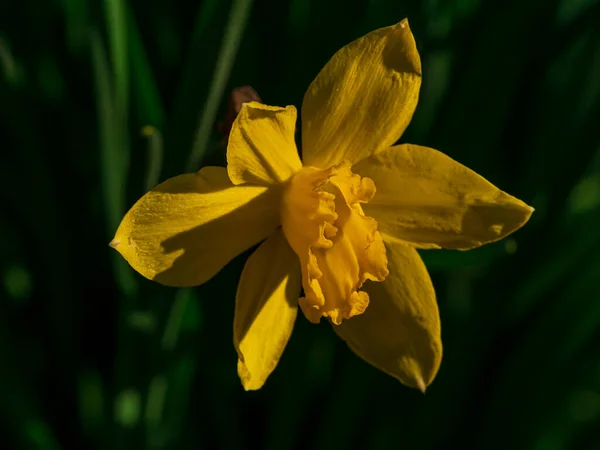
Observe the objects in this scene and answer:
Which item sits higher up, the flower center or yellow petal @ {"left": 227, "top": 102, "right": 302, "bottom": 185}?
Answer: yellow petal @ {"left": 227, "top": 102, "right": 302, "bottom": 185}

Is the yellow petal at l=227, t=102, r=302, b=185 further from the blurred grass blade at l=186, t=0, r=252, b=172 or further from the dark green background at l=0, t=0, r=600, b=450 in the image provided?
the dark green background at l=0, t=0, r=600, b=450

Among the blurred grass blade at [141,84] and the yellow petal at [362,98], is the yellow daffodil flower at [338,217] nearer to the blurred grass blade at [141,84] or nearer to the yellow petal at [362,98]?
the yellow petal at [362,98]

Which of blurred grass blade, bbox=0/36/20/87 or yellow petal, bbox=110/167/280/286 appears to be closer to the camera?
yellow petal, bbox=110/167/280/286

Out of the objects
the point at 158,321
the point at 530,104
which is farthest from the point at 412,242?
the point at 530,104

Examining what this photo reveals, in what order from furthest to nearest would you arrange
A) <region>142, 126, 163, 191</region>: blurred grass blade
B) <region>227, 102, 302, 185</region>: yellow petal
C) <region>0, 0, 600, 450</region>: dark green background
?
<region>0, 0, 600, 450</region>: dark green background < <region>142, 126, 163, 191</region>: blurred grass blade < <region>227, 102, 302, 185</region>: yellow petal

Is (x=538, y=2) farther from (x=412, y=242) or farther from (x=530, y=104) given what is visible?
(x=412, y=242)

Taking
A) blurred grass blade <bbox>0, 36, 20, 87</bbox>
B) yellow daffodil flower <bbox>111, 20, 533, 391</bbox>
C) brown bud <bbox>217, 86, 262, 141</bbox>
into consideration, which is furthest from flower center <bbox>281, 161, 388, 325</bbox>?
blurred grass blade <bbox>0, 36, 20, 87</bbox>

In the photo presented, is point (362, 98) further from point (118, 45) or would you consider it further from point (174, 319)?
point (174, 319)
